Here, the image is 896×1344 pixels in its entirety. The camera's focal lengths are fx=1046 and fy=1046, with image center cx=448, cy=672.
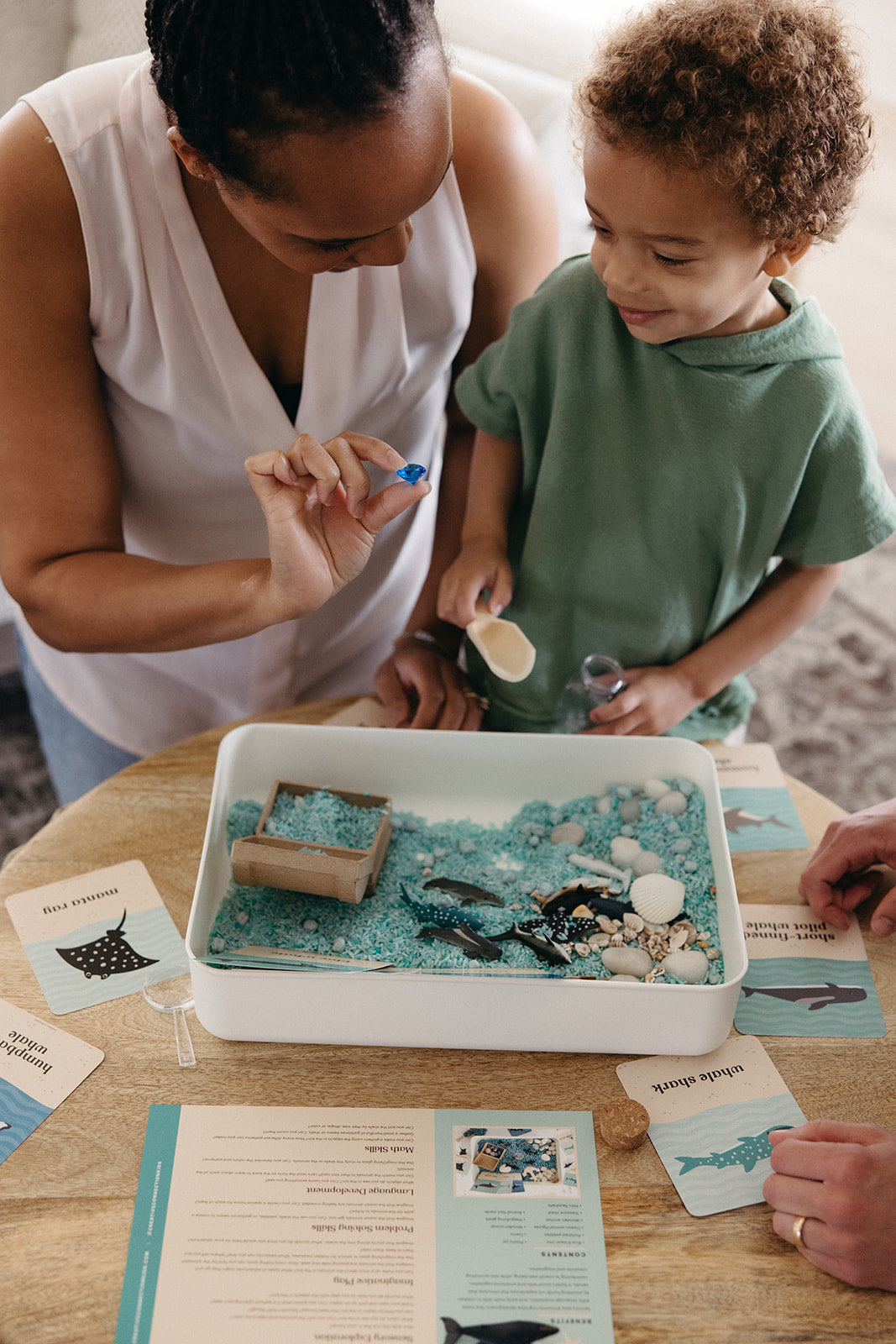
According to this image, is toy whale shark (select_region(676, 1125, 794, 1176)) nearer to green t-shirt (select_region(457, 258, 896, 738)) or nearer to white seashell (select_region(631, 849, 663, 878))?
white seashell (select_region(631, 849, 663, 878))

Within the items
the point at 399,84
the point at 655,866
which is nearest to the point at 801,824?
the point at 655,866

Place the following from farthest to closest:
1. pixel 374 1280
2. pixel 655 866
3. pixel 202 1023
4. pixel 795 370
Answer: pixel 795 370 < pixel 655 866 < pixel 202 1023 < pixel 374 1280

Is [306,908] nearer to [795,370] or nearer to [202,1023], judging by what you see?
Result: [202,1023]

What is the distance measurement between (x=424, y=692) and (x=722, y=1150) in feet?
1.92

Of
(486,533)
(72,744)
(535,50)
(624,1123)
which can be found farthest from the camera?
(535,50)

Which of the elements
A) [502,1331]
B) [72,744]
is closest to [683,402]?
[502,1331]

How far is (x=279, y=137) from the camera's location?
71cm

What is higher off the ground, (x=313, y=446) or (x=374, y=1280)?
(x=313, y=446)

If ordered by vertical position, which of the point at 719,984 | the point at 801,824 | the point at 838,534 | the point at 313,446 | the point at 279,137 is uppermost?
the point at 279,137

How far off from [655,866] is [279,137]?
672mm

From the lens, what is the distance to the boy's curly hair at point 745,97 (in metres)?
0.87

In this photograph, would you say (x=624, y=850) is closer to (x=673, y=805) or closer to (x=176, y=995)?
(x=673, y=805)

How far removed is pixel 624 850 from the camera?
0.98m

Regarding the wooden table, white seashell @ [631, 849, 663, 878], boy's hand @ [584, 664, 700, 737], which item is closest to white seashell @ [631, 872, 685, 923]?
white seashell @ [631, 849, 663, 878]
